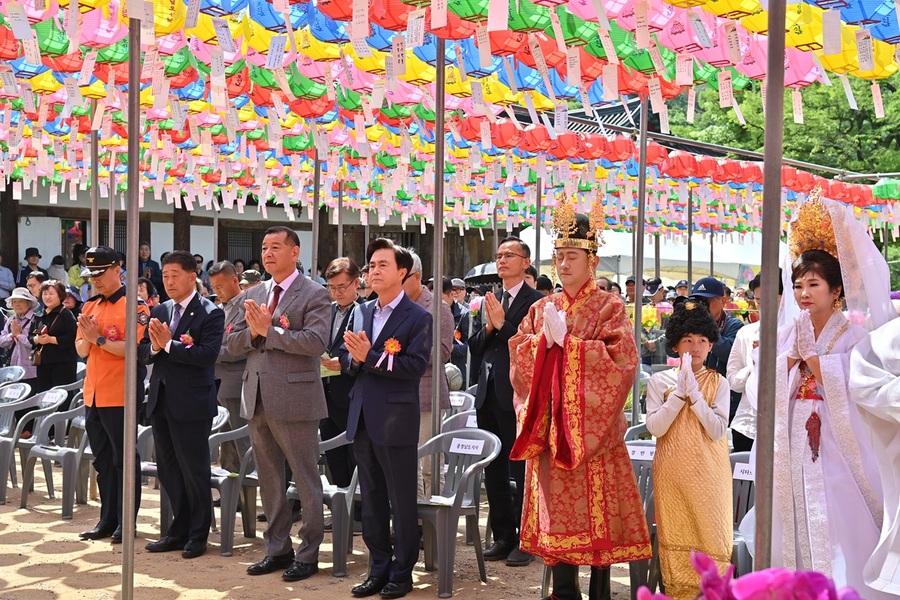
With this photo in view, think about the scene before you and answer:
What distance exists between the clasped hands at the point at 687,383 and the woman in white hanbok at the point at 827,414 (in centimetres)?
61

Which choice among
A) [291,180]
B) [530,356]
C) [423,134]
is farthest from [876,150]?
[530,356]

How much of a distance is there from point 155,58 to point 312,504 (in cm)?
282

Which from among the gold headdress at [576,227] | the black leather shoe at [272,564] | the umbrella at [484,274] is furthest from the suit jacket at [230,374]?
the umbrella at [484,274]

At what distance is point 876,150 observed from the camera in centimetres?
2295

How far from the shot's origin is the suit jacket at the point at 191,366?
237 inches

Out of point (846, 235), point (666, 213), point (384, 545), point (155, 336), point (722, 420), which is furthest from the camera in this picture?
point (666, 213)

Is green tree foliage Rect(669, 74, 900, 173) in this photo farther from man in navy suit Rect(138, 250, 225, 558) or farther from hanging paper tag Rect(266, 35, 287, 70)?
man in navy suit Rect(138, 250, 225, 558)

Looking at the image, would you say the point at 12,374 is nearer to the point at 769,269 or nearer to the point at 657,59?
the point at 657,59

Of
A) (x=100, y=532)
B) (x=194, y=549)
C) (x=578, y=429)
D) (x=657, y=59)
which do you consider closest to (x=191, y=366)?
(x=194, y=549)

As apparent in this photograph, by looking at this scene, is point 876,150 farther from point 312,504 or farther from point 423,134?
point 312,504

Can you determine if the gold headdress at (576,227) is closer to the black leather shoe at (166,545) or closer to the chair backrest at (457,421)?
the chair backrest at (457,421)

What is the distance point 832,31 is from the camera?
16.1ft

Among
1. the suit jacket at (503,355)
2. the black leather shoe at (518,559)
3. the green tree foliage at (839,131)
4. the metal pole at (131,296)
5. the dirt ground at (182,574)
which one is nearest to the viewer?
the metal pole at (131,296)

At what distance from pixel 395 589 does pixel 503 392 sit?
1.34 metres
